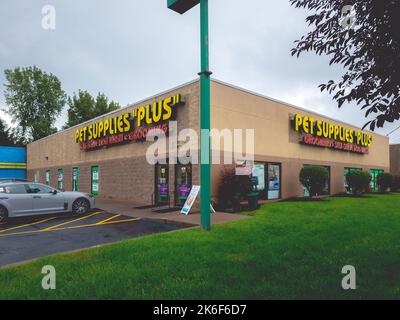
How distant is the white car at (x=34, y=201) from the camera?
11031 millimetres

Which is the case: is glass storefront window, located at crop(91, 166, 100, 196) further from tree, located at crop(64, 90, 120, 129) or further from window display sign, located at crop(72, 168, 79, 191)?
tree, located at crop(64, 90, 120, 129)

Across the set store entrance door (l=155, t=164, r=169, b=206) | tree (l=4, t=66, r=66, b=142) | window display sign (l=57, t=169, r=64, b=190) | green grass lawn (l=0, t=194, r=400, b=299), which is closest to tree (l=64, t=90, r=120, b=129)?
tree (l=4, t=66, r=66, b=142)

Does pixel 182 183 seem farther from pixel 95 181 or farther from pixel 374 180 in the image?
pixel 374 180

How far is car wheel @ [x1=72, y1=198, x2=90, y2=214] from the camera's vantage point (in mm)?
12668

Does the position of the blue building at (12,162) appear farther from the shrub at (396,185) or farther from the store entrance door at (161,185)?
the shrub at (396,185)

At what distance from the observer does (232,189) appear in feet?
44.7

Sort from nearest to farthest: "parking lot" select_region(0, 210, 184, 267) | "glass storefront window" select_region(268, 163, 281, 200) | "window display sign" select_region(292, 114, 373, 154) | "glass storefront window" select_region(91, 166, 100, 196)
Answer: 1. "parking lot" select_region(0, 210, 184, 267)
2. "glass storefront window" select_region(268, 163, 281, 200)
3. "window display sign" select_region(292, 114, 373, 154)
4. "glass storefront window" select_region(91, 166, 100, 196)

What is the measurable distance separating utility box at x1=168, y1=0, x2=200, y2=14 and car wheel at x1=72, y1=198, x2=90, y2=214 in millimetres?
8704

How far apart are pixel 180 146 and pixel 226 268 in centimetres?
1021

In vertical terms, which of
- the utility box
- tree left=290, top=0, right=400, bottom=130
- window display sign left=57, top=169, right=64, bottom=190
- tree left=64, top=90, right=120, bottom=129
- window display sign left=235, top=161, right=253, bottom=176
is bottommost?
window display sign left=57, top=169, right=64, bottom=190

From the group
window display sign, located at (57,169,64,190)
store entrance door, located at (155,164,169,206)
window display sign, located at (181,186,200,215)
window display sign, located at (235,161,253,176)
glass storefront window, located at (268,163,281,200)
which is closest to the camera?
window display sign, located at (181,186,200,215)
